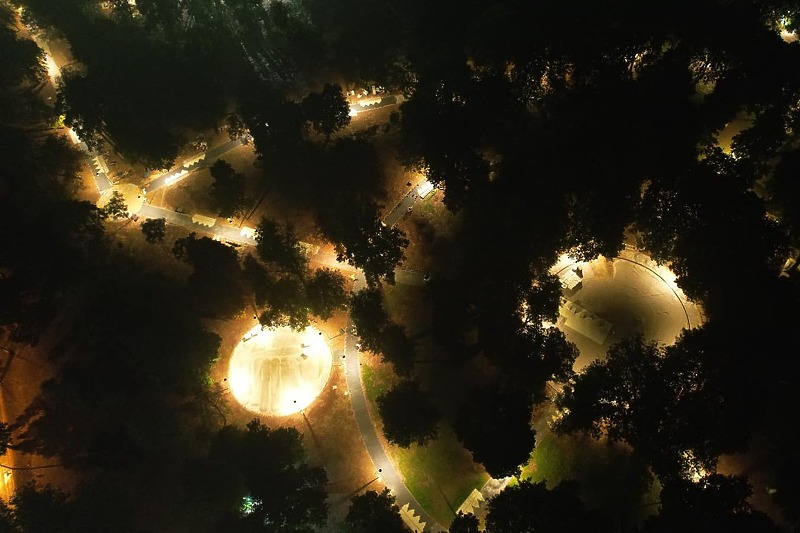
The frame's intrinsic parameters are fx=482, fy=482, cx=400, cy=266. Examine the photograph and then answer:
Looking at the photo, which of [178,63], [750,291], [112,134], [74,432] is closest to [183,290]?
[74,432]

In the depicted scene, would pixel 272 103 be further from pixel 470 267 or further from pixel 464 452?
pixel 464 452

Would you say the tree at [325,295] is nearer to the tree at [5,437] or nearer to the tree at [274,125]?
the tree at [274,125]

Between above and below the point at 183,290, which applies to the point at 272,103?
above

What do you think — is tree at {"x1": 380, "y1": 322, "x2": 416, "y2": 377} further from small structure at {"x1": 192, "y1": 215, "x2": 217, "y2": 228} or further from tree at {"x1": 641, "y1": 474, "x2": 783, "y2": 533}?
small structure at {"x1": 192, "y1": 215, "x2": 217, "y2": 228}

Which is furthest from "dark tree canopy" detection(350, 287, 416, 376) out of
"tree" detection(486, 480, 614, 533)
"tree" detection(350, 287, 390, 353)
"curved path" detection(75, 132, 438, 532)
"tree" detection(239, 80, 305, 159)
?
"tree" detection(239, 80, 305, 159)

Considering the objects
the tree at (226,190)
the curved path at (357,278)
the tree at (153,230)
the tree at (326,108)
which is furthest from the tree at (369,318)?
the tree at (153,230)
